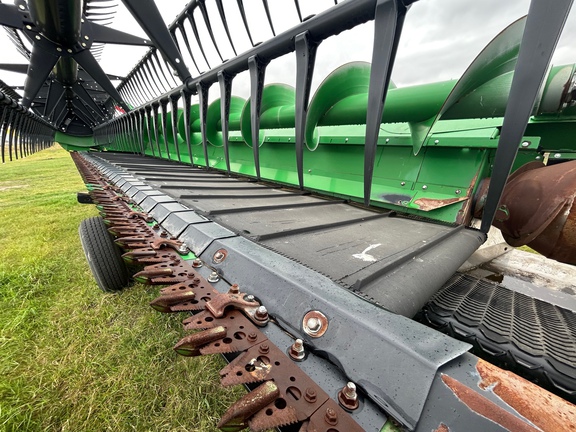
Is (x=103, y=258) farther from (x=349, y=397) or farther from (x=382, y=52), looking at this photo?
(x=382, y=52)

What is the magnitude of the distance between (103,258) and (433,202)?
2.34 m

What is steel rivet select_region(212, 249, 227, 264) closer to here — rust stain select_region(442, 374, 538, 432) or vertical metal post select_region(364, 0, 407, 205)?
rust stain select_region(442, 374, 538, 432)

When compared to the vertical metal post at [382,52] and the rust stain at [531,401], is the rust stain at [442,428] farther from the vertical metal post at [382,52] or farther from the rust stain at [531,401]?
the vertical metal post at [382,52]

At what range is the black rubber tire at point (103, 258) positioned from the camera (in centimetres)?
167

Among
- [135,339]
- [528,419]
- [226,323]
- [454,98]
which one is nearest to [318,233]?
[226,323]

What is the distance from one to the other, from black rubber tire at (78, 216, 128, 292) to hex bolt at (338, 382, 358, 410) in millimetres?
1780

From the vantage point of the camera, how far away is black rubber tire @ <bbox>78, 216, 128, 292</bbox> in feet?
5.47

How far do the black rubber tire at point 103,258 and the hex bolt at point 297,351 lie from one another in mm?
1672

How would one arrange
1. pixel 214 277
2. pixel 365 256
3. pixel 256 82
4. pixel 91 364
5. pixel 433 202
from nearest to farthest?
1. pixel 214 277
2. pixel 365 256
3. pixel 91 364
4. pixel 256 82
5. pixel 433 202

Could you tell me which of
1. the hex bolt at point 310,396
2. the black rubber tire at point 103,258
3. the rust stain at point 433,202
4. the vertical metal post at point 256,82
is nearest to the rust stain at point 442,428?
the hex bolt at point 310,396

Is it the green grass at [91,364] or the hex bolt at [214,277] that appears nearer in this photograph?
the hex bolt at [214,277]

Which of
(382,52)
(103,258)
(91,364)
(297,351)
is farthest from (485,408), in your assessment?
(103,258)

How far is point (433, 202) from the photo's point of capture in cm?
182

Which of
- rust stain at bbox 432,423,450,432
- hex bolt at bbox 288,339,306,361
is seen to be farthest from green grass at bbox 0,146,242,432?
rust stain at bbox 432,423,450,432
